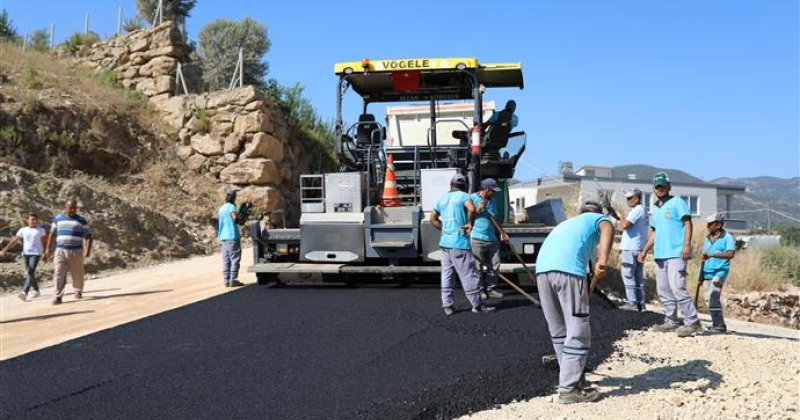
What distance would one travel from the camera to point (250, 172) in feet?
59.6

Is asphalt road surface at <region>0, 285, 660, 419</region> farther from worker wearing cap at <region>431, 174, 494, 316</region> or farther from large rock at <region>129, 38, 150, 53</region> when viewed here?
large rock at <region>129, 38, 150, 53</region>

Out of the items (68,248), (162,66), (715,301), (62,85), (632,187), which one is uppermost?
(162,66)

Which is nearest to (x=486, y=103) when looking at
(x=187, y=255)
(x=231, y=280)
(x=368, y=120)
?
(x=368, y=120)

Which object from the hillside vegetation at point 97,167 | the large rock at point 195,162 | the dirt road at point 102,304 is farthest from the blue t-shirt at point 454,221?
the large rock at point 195,162

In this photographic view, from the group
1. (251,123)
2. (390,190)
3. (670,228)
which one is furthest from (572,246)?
(251,123)

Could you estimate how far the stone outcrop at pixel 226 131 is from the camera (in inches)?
719

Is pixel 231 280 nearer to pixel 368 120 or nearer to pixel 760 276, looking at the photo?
pixel 368 120

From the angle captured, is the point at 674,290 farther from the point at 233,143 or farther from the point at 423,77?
the point at 233,143

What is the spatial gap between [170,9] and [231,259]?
21.1 metres

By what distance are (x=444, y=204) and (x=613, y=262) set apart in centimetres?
789

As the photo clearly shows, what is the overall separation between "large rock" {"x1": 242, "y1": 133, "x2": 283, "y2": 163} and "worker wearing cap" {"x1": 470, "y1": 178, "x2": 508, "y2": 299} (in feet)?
38.7

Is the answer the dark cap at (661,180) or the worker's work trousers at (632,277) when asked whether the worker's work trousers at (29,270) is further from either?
the dark cap at (661,180)

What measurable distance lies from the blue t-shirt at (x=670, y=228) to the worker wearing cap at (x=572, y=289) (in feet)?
6.80

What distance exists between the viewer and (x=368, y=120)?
916 centimetres
